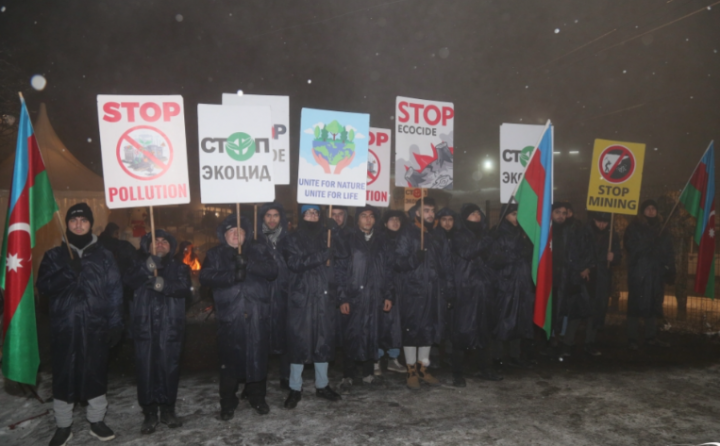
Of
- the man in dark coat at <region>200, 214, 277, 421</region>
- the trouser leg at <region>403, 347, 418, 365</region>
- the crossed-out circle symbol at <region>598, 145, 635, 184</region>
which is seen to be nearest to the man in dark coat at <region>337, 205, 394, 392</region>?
the trouser leg at <region>403, 347, 418, 365</region>

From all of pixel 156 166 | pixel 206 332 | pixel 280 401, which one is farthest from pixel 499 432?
pixel 206 332

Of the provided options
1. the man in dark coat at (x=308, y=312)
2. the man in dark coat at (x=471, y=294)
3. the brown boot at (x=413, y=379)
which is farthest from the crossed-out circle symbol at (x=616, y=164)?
the man in dark coat at (x=308, y=312)

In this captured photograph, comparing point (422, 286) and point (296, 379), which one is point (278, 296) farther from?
point (422, 286)

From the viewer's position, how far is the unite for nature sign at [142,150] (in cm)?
471

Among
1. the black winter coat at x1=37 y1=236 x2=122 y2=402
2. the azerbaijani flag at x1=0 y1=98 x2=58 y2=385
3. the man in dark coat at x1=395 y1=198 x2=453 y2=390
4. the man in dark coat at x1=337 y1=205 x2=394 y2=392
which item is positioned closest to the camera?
the azerbaijani flag at x1=0 y1=98 x2=58 y2=385

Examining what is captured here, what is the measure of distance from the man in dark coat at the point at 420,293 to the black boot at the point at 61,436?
373 centimetres

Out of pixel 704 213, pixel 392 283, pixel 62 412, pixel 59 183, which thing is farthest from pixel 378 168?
pixel 59 183

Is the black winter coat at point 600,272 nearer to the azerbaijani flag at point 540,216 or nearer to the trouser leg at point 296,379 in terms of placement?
the azerbaijani flag at point 540,216

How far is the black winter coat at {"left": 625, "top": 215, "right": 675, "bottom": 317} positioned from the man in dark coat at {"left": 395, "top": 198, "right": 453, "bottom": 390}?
392cm

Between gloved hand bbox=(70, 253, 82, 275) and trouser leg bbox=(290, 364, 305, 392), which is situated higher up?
gloved hand bbox=(70, 253, 82, 275)

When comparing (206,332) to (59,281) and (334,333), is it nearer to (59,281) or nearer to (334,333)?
(334,333)

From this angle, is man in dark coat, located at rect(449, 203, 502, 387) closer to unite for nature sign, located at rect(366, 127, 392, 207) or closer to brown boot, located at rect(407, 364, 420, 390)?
brown boot, located at rect(407, 364, 420, 390)

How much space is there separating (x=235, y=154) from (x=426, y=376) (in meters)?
3.72

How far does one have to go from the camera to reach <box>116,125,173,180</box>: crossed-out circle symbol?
189 inches
